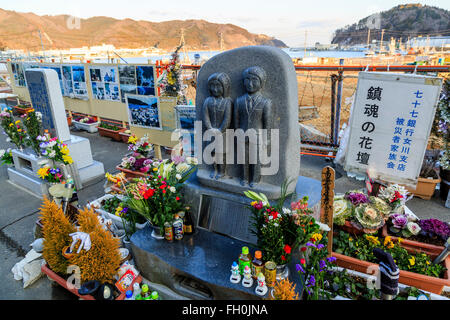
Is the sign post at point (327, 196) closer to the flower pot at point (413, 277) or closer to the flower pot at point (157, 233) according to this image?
the flower pot at point (413, 277)

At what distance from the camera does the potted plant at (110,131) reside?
9.34 m

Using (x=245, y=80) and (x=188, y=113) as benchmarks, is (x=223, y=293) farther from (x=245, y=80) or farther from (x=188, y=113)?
(x=188, y=113)

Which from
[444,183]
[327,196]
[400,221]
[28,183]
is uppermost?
[327,196]

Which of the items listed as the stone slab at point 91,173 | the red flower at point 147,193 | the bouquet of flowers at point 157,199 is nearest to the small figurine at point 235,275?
the bouquet of flowers at point 157,199

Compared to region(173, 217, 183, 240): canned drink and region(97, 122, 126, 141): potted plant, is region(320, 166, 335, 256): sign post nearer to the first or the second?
region(173, 217, 183, 240): canned drink

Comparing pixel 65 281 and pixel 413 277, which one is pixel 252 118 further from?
pixel 65 281

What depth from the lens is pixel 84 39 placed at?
52.8m

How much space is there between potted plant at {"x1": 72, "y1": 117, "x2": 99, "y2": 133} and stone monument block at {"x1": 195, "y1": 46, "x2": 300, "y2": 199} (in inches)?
333

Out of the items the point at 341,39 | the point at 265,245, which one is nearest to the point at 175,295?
the point at 265,245

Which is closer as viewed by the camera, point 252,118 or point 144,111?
point 252,118

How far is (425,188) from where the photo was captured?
5195mm

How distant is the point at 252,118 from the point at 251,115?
0.04m

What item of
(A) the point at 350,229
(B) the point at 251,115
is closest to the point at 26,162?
(B) the point at 251,115
